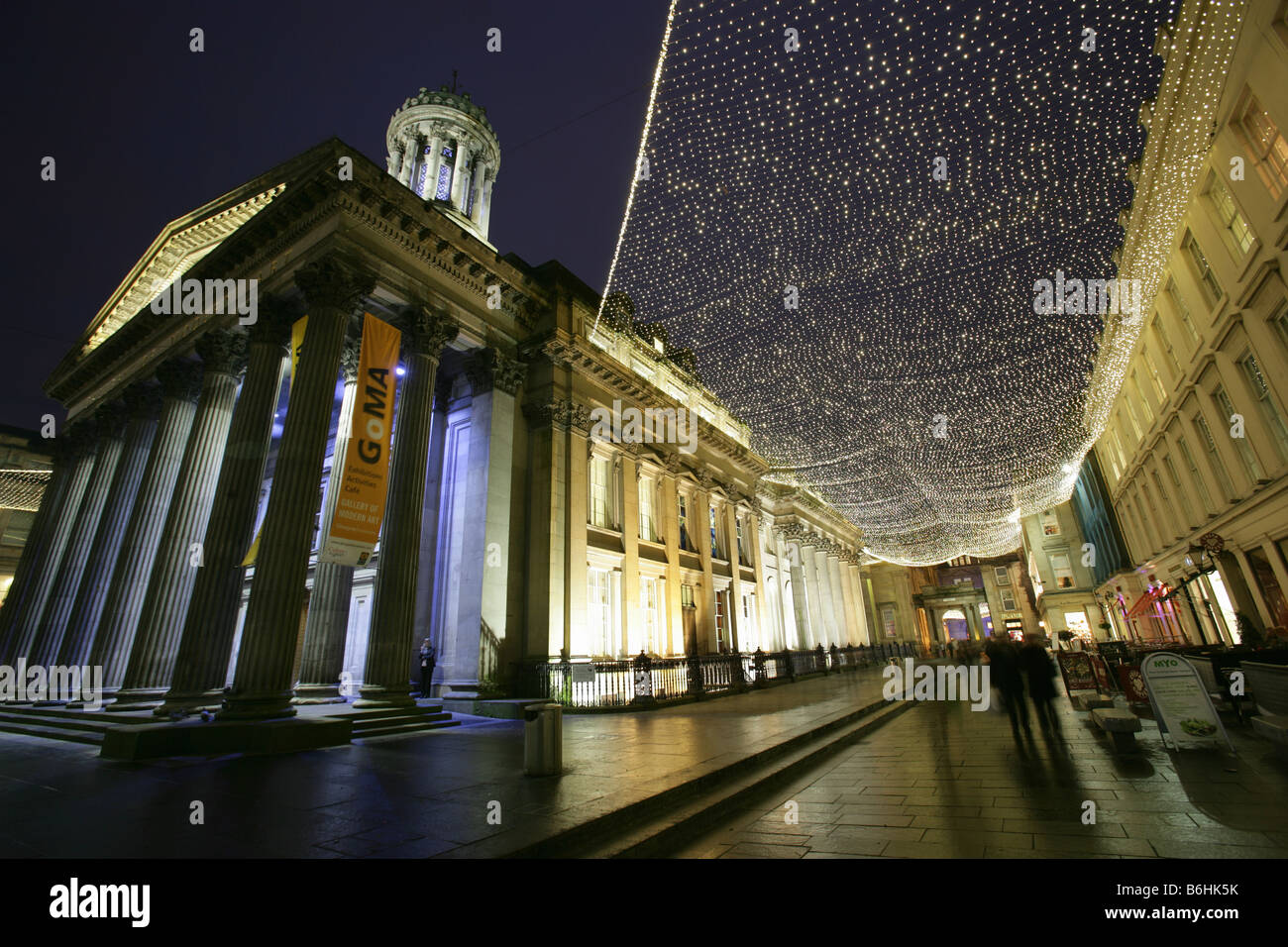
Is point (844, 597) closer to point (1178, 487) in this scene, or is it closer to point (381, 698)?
point (1178, 487)

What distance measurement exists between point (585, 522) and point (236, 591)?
27.5 ft

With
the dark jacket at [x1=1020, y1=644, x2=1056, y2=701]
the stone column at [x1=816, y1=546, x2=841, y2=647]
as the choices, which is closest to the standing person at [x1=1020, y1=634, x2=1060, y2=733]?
the dark jacket at [x1=1020, y1=644, x2=1056, y2=701]

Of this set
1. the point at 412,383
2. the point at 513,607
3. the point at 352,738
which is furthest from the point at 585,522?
the point at 352,738

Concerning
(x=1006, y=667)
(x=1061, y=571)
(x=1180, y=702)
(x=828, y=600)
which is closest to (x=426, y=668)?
(x=1006, y=667)

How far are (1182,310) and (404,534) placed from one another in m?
23.9

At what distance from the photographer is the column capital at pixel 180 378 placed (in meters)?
14.7

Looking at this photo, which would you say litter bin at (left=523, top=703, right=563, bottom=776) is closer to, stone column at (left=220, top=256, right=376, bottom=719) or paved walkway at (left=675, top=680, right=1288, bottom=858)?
paved walkway at (left=675, top=680, right=1288, bottom=858)

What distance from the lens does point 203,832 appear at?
154 inches

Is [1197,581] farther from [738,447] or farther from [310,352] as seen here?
[310,352]

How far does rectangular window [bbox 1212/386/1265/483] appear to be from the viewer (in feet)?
45.1

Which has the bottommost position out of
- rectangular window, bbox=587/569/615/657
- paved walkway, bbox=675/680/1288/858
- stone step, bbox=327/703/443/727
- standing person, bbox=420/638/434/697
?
paved walkway, bbox=675/680/1288/858

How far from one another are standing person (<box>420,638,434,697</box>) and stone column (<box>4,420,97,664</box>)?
40.9 ft

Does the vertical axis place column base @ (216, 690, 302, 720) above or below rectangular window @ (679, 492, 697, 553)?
below

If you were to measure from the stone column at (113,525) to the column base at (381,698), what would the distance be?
9.12 m
